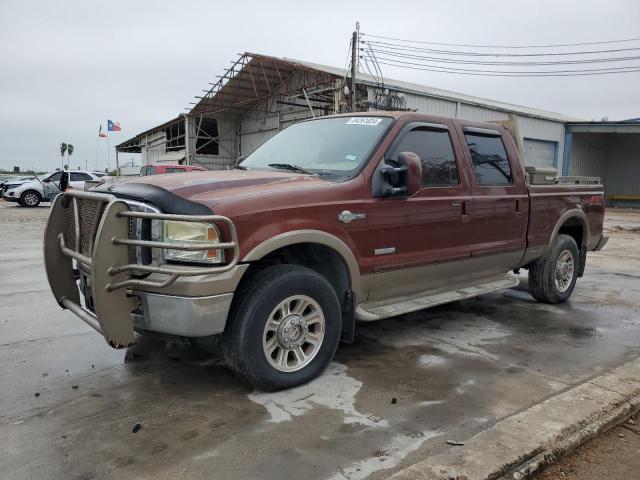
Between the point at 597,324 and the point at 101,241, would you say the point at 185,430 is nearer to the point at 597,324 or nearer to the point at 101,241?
the point at 101,241

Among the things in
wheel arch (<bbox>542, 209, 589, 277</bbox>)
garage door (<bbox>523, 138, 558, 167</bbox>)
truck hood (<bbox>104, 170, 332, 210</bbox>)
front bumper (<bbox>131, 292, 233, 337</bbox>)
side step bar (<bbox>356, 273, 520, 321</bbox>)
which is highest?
garage door (<bbox>523, 138, 558, 167</bbox>)

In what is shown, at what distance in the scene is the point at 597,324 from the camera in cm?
543

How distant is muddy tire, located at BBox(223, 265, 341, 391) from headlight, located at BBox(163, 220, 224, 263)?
0.37 metres

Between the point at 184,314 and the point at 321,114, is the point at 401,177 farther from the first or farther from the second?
the point at 321,114

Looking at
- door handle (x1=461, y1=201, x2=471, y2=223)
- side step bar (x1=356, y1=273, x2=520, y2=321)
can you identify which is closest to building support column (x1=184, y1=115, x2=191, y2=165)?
side step bar (x1=356, y1=273, x2=520, y2=321)

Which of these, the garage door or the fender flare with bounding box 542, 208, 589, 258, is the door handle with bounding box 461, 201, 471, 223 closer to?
the fender flare with bounding box 542, 208, 589, 258

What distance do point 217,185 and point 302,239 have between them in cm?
65

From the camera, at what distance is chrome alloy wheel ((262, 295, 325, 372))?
137 inches

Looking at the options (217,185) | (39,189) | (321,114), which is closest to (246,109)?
(321,114)

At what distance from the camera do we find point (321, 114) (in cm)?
2511

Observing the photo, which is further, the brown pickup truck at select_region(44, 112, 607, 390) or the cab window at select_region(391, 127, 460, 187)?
the cab window at select_region(391, 127, 460, 187)

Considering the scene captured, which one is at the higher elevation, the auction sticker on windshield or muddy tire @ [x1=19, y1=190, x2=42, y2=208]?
the auction sticker on windshield

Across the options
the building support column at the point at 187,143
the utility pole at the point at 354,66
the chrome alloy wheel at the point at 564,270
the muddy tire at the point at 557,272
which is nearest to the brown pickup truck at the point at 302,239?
the muddy tire at the point at 557,272

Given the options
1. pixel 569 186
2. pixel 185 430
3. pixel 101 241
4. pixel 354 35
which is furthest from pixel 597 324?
pixel 354 35
